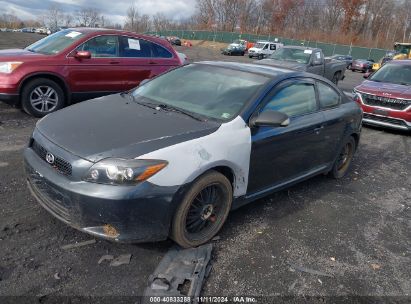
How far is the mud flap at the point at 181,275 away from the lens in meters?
2.69

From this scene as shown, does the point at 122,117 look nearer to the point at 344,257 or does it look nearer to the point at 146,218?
the point at 146,218

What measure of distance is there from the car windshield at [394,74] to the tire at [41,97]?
25.7ft

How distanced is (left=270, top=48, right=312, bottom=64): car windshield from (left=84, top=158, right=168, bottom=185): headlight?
10.1m

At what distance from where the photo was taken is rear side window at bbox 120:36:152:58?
7.57 m

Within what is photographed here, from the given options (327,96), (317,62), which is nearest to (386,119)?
(317,62)

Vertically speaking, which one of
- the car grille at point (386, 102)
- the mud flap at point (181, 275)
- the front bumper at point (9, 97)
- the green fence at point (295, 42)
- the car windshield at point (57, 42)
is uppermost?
the car windshield at point (57, 42)

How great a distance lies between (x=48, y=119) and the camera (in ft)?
11.6

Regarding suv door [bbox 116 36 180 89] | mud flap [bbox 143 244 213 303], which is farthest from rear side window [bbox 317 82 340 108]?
suv door [bbox 116 36 180 89]

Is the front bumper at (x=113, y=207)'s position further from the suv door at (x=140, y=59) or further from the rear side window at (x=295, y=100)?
the suv door at (x=140, y=59)

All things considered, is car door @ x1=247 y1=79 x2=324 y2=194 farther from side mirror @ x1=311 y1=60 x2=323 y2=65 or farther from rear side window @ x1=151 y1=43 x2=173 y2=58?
side mirror @ x1=311 y1=60 x2=323 y2=65

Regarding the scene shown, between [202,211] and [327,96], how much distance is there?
2532 millimetres

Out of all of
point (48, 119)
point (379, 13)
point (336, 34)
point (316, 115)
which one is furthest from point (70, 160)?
point (379, 13)

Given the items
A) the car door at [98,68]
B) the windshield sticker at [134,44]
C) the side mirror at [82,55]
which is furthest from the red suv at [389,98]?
the side mirror at [82,55]

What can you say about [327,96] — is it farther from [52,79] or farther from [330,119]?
[52,79]
